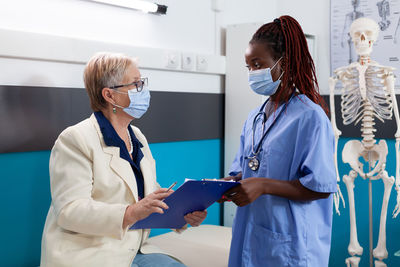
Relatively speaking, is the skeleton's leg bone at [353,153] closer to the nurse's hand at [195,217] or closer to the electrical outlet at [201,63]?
the electrical outlet at [201,63]

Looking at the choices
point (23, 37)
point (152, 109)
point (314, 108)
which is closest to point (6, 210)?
point (23, 37)

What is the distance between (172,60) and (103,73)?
3.00ft

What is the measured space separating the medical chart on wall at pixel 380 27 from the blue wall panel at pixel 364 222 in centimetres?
54

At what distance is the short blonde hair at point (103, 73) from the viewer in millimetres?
1944

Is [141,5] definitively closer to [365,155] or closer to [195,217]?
[195,217]

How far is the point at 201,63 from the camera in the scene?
3.02m

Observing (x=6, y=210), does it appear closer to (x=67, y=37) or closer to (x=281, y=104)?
(x=67, y=37)

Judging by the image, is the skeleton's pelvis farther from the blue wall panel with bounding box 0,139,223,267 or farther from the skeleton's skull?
the blue wall panel with bounding box 0,139,223,267

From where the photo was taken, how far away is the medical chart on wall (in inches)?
120

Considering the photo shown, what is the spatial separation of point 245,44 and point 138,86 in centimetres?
129

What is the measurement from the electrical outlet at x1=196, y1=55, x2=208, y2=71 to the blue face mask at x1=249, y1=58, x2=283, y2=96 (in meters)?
1.34

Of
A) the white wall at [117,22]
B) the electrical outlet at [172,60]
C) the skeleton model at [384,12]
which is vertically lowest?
the electrical outlet at [172,60]

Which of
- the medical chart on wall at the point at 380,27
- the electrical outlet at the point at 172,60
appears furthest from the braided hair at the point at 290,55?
the medical chart on wall at the point at 380,27

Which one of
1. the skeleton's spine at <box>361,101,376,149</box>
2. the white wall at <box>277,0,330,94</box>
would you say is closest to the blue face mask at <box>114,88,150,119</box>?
the skeleton's spine at <box>361,101,376,149</box>
